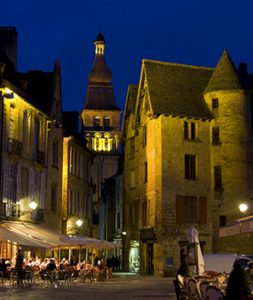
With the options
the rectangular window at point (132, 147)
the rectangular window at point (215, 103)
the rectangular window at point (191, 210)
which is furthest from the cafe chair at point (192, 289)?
the rectangular window at point (132, 147)

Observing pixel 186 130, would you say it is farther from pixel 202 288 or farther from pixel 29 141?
pixel 202 288

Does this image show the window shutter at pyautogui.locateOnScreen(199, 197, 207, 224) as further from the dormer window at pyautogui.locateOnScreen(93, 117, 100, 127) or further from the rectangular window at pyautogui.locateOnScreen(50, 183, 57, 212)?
the dormer window at pyautogui.locateOnScreen(93, 117, 100, 127)

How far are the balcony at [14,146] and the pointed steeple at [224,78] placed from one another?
1618 centimetres

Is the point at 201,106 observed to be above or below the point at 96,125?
below

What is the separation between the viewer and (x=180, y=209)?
40531 mm

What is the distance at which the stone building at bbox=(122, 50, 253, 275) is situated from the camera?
132ft

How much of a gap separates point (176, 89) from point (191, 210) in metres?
8.64

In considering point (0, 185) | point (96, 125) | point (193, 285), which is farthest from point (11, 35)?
point (96, 125)

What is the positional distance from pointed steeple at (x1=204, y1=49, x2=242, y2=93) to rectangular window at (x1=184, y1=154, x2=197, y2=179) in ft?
16.8

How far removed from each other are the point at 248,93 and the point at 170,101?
5736 millimetres

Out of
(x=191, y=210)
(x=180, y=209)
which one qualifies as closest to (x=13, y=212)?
(x=180, y=209)

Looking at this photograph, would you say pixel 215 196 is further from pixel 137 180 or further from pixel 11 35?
pixel 11 35

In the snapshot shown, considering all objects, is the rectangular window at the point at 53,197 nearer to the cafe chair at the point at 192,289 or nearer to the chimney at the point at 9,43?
the chimney at the point at 9,43

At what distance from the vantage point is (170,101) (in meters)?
42.0
